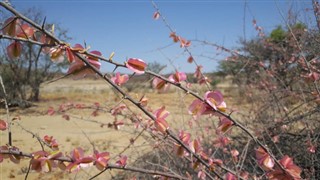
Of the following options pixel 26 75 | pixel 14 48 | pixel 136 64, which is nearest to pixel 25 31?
pixel 14 48

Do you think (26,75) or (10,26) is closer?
(10,26)

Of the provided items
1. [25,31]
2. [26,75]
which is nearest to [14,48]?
[25,31]

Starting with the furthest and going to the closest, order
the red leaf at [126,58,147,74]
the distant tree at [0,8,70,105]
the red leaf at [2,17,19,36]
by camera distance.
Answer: the distant tree at [0,8,70,105] → the red leaf at [126,58,147,74] → the red leaf at [2,17,19,36]

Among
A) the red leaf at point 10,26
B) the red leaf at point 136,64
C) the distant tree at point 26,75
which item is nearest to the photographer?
the red leaf at point 10,26

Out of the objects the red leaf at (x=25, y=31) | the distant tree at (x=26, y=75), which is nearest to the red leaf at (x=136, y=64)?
the red leaf at (x=25, y=31)

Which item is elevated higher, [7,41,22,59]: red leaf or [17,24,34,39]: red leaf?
[17,24,34,39]: red leaf

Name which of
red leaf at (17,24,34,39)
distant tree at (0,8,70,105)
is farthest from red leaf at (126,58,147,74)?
distant tree at (0,8,70,105)

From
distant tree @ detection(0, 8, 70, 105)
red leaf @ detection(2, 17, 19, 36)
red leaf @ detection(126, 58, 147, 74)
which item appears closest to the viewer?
red leaf @ detection(2, 17, 19, 36)

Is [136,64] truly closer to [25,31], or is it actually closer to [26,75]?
[25,31]

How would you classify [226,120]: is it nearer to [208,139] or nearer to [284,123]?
[284,123]

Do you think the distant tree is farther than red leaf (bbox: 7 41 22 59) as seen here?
Yes

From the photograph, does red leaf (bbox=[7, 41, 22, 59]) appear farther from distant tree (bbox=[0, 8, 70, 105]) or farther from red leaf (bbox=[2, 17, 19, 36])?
distant tree (bbox=[0, 8, 70, 105])

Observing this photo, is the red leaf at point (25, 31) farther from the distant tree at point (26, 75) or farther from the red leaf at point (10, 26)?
the distant tree at point (26, 75)

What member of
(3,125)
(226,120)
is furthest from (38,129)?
(226,120)
